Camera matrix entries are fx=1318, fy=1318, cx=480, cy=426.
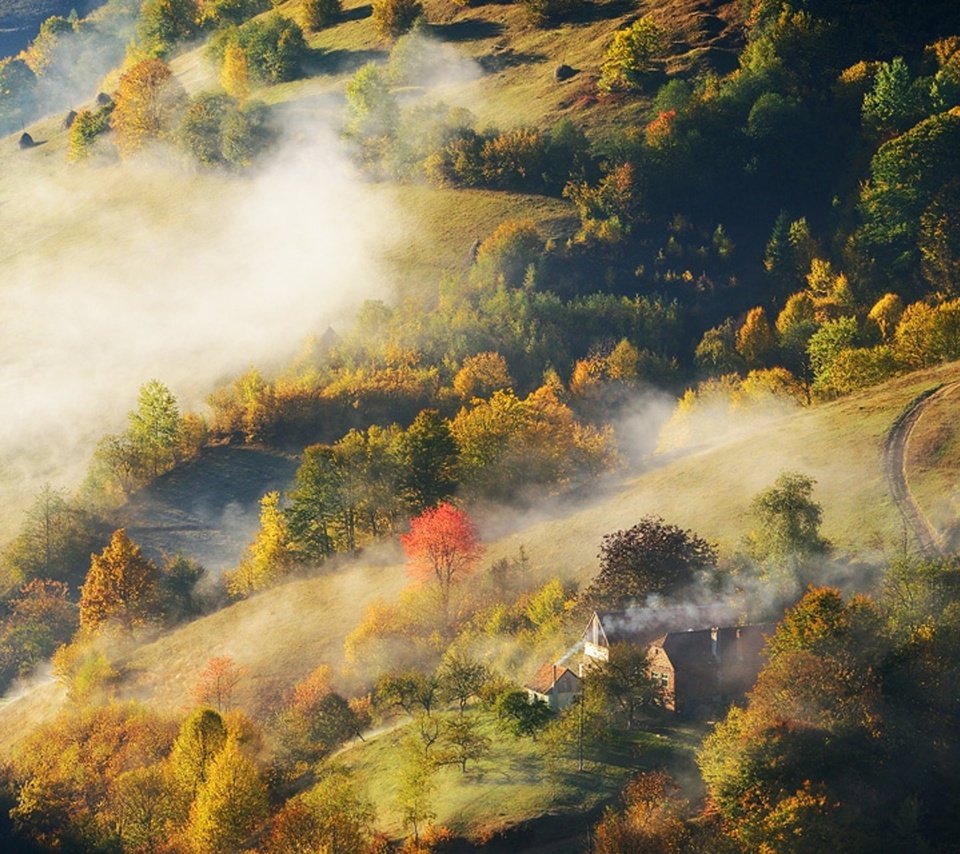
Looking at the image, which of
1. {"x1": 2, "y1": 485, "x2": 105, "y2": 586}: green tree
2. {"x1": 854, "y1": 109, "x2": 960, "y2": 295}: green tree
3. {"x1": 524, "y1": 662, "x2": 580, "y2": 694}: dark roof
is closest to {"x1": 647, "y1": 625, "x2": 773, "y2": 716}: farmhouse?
{"x1": 524, "y1": 662, "x2": 580, "y2": 694}: dark roof

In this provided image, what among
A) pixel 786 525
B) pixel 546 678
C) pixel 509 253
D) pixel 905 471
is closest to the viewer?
pixel 546 678

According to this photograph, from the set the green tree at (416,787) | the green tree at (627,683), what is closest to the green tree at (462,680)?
the green tree at (416,787)

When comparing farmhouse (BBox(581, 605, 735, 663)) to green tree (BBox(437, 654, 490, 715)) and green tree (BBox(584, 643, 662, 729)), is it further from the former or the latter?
green tree (BBox(437, 654, 490, 715))

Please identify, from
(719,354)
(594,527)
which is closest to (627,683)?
(594,527)

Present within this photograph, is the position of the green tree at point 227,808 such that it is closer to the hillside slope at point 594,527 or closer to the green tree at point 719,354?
A: the hillside slope at point 594,527

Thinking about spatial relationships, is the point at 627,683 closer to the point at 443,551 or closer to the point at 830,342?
the point at 443,551

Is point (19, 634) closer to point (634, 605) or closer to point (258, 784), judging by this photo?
Result: point (258, 784)

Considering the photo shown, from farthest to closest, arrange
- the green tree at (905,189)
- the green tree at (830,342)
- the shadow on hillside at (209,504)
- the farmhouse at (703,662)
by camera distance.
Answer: the green tree at (905,189)
the green tree at (830,342)
the shadow on hillside at (209,504)
the farmhouse at (703,662)
